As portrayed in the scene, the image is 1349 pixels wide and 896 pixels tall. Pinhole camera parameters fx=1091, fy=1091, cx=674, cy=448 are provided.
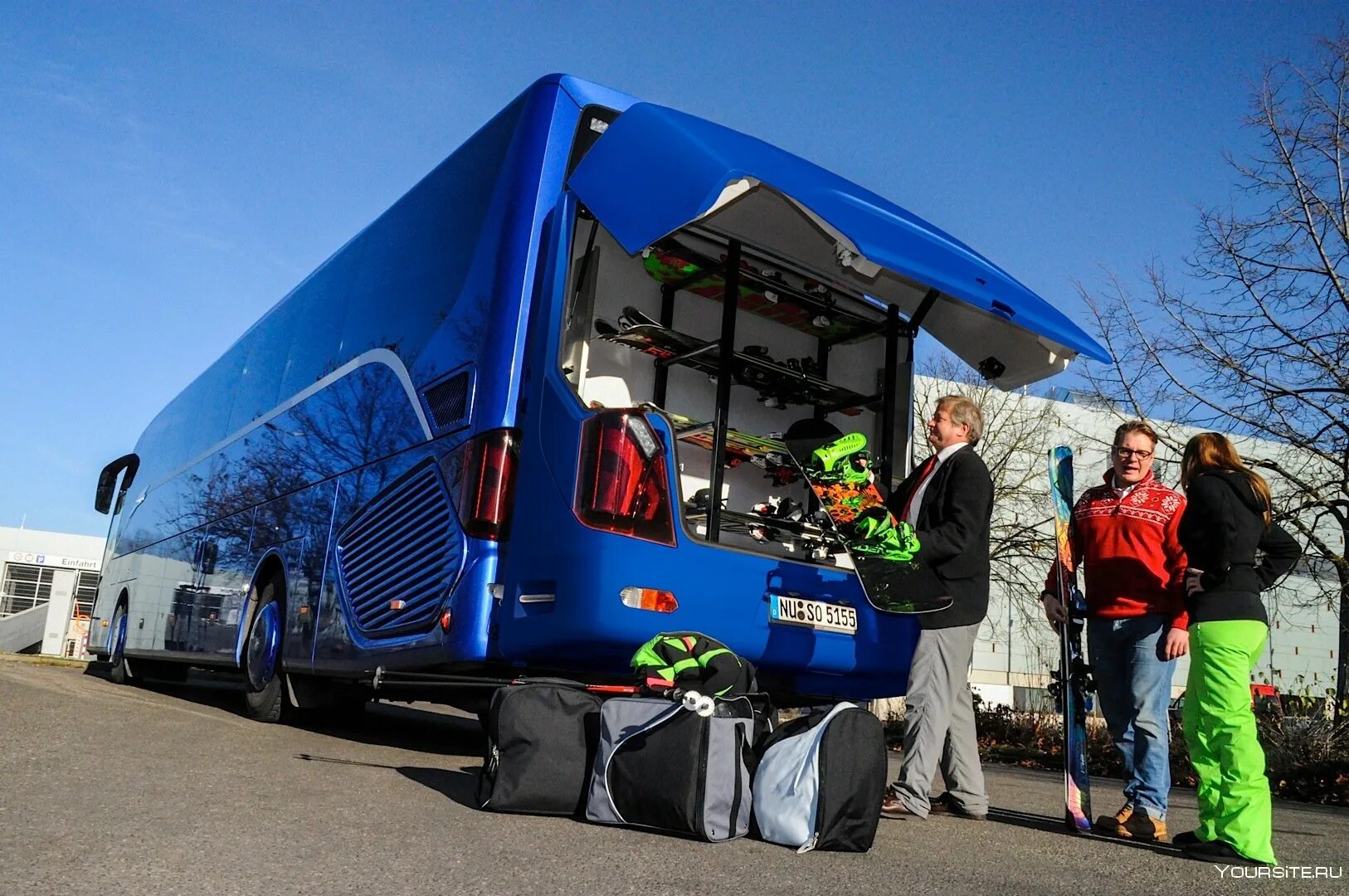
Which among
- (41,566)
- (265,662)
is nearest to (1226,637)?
(265,662)

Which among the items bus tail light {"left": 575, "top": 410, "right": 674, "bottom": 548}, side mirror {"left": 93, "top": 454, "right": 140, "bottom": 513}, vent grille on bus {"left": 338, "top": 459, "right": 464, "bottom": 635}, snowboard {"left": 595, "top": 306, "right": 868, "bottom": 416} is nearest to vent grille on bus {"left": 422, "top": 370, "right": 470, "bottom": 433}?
vent grille on bus {"left": 338, "top": 459, "right": 464, "bottom": 635}

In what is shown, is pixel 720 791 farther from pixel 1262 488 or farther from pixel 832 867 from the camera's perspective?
pixel 1262 488

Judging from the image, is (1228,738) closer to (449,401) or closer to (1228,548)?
(1228,548)

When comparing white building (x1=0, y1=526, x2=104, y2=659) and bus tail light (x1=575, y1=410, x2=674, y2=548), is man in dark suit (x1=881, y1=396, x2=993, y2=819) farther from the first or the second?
white building (x1=0, y1=526, x2=104, y2=659)

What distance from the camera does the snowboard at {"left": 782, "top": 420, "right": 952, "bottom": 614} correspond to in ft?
15.6

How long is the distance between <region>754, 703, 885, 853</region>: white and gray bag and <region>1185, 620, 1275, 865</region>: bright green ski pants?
1351 millimetres

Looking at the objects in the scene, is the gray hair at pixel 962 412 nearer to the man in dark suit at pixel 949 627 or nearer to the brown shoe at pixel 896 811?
the man in dark suit at pixel 949 627

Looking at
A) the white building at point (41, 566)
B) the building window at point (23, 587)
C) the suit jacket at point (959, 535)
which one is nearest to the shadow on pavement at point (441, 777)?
the suit jacket at point (959, 535)

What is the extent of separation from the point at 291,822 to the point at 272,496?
4.85 m

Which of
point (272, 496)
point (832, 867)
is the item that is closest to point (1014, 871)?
point (832, 867)

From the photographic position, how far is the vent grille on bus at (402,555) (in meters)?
5.36

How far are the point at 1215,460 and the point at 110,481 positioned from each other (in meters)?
14.7

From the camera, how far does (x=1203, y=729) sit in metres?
4.23

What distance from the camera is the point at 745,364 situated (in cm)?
603
